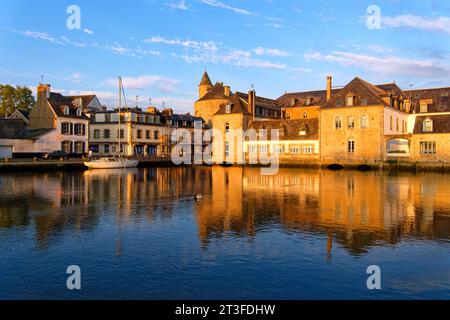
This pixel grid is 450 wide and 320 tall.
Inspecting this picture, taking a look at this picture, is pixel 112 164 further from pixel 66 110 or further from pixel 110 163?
pixel 66 110

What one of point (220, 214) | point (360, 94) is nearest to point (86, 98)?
point (360, 94)

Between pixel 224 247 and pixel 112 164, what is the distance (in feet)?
144

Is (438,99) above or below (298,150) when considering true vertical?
above

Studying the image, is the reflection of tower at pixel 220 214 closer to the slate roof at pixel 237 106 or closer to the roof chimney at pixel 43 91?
the roof chimney at pixel 43 91

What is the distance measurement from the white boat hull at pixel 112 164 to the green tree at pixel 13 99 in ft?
101

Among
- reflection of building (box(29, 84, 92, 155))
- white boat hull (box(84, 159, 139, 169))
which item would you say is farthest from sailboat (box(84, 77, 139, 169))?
reflection of building (box(29, 84, 92, 155))

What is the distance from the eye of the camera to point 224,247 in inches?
501

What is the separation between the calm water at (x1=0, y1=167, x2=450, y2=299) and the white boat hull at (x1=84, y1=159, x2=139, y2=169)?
94.5 ft

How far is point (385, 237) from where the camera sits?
46.2 ft

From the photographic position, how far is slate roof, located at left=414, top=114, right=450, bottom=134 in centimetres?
5146

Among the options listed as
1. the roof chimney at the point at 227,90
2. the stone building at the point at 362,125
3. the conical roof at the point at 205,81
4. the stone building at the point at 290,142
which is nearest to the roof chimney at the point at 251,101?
the stone building at the point at 290,142

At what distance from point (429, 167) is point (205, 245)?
44056 mm

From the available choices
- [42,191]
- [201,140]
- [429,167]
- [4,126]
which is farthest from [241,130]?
[42,191]

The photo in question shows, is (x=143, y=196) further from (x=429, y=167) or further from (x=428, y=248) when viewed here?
(x=429, y=167)
